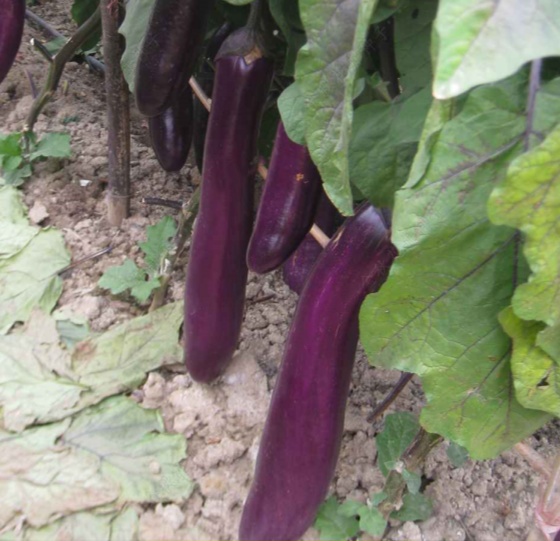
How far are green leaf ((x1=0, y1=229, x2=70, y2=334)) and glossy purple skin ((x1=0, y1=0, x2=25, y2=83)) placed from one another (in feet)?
1.22

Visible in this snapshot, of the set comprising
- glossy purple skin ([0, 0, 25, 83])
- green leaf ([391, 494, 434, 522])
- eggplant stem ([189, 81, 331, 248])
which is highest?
glossy purple skin ([0, 0, 25, 83])

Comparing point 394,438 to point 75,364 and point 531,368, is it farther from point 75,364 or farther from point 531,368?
point 75,364

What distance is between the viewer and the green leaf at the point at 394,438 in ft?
3.39

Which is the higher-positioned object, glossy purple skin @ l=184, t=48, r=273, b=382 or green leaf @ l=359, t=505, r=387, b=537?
glossy purple skin @ l=184, t=48, r=273, b=382

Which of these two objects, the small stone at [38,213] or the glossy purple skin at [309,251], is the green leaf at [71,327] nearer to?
the small stone at [38,213]

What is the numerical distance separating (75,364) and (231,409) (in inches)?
12.1

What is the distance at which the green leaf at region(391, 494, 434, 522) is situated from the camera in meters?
1.04

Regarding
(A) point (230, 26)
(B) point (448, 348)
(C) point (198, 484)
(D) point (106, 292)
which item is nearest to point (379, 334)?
(B) point (448, 348)

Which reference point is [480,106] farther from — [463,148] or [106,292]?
[106,292]

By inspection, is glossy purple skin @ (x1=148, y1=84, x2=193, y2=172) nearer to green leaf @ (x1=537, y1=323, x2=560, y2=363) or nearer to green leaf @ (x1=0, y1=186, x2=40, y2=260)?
green leaf @ (x1=0, y1=186, x2=40, y2=260)

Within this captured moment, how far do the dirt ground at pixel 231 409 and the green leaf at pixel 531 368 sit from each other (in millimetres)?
426

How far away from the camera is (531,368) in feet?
2.25

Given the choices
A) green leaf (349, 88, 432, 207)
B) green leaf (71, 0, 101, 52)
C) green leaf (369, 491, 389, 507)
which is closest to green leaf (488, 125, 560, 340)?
green leaf (349, 88, 432, 207)

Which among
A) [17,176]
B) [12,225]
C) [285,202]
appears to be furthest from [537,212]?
[17,176]
